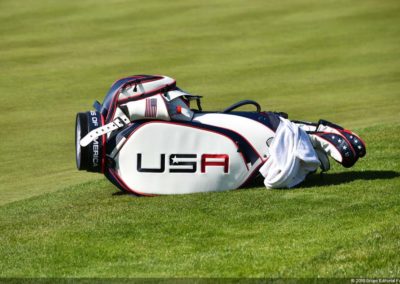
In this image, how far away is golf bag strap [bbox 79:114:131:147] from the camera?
23.6 ft

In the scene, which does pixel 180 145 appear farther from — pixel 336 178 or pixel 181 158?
pixel 336 178

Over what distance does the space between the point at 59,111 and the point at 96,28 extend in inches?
281

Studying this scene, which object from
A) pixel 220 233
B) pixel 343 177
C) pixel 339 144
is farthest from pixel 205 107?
pixel 220 233

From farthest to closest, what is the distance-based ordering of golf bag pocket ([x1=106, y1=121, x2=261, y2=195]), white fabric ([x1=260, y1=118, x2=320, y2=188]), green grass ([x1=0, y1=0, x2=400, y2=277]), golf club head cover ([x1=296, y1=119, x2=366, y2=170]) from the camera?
golf bag pocket ([x1=106, y1=121, x2=261, y2=195]) → golf club head cover ([x1=296, y1=119, x2=366, y2=170]) → white fabric ([x1=260, y1=118, x2=320, y2=188]) → green grass ([x1=0, y1=0, x2=400, y2=277])

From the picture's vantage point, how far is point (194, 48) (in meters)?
18.2

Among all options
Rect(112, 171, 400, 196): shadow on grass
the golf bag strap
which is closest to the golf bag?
the golf bag strap

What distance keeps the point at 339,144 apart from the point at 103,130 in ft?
5.63

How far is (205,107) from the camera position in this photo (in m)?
13.7

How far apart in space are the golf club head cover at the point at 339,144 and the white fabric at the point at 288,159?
→ 13 centimetres

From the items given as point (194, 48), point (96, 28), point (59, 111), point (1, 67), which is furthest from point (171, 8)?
point (59, 111)

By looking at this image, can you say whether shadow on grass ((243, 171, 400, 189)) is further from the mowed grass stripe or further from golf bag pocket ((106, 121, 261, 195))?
golf bag pocket ((106, 121, 261, 195))

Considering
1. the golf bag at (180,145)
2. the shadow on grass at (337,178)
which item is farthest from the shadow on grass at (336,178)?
the golf bag at (180,145)

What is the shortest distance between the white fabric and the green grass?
131 millimetres

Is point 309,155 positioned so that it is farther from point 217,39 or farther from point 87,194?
point 217,39
